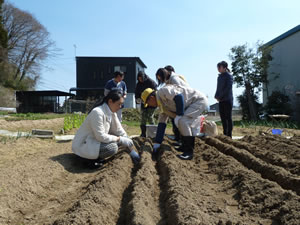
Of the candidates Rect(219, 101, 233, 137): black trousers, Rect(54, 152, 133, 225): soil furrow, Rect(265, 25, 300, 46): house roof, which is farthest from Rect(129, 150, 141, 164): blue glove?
Rect(265, 25, 300, 46): house roof

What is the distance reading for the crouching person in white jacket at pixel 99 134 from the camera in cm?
370

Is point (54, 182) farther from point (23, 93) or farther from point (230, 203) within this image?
point (23, 93)

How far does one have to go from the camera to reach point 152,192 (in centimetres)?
269

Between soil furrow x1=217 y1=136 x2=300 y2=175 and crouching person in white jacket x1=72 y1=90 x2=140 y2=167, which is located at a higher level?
crouching person in white jacket x1=72 y1=90 x2=140 y2=167

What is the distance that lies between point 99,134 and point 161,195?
142 centimetres

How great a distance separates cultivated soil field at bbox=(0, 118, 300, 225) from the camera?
2.06 meters

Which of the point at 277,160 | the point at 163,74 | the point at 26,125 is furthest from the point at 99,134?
the point at 26,125

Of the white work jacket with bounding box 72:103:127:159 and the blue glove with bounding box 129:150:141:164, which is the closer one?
the white work jacket with bounding box 72:103:127:159

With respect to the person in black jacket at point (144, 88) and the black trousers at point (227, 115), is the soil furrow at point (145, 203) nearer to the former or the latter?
the person in black jacket at point (144, 88)

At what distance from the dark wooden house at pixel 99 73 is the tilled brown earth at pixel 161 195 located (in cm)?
2297

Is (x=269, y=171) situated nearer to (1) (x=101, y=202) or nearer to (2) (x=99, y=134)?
(1) (x=101, y=202)

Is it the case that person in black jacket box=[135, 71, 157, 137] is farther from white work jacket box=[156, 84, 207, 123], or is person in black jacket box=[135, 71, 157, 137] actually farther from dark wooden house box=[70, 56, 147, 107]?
dark wooden house box=[70, 56, 147, 107]

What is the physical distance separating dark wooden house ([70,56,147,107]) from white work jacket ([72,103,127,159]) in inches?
888

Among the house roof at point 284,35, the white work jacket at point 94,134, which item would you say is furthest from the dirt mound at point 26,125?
the house roof at point 284,35
